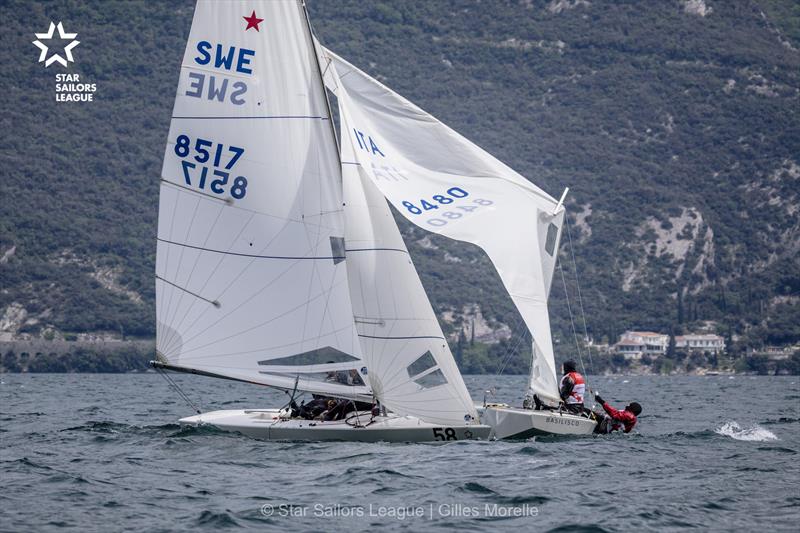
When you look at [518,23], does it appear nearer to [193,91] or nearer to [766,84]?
[766,84]

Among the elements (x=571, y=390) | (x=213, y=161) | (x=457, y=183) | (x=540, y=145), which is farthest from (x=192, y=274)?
(x=540, y=145)

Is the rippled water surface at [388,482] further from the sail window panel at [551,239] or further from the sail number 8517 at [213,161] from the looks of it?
the sail number 8517 at [213,161]

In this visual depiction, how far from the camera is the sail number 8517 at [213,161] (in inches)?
972

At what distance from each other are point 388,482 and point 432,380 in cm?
445

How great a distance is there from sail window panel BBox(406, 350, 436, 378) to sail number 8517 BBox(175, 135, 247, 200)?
4320 mm

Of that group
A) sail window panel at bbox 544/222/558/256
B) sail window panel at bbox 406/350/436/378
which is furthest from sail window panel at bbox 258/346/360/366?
sail window panel at bbox 544/222/558/256

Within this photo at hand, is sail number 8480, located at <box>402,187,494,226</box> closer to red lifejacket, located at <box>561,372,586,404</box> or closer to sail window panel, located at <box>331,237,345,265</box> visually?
sail window panel, located at <box>331,237,345,265</box>

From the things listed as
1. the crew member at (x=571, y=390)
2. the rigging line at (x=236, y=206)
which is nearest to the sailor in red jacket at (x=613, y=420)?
the crew member at (x=571, y=390)

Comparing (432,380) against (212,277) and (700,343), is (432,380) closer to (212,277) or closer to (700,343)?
(212,277)

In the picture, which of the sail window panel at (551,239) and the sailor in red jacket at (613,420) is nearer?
the sail window panel at (551,239)

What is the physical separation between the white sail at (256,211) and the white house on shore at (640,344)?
98.7 meters

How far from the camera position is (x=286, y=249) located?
979 inches

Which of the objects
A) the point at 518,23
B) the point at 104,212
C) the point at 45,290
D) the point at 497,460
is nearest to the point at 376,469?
the point at 497,460

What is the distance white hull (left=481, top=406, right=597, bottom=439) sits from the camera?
25891mm
